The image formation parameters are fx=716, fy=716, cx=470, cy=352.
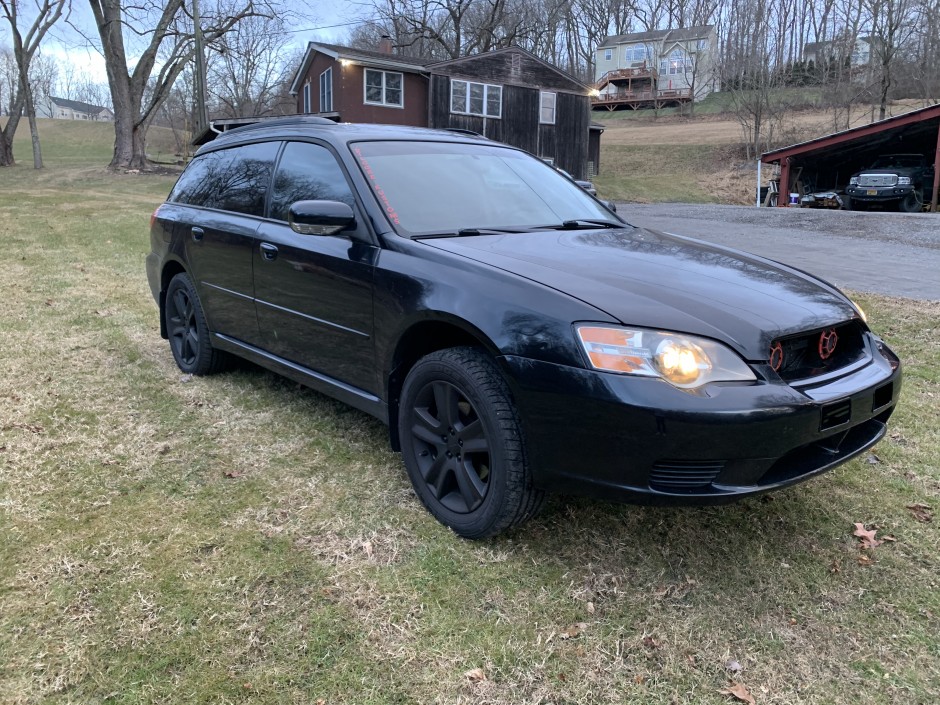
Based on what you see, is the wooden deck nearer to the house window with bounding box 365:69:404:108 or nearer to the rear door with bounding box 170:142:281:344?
the house window with bounding box 365:69:404:108

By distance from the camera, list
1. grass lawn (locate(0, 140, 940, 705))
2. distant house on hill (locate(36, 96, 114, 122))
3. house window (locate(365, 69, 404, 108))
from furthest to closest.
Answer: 1. distant house on hill (locate(36, 96, 114, 122))
2. house window (locate(365, 69, 404, 108))
3. grass lawn (locate(0, 140, 940, 705))

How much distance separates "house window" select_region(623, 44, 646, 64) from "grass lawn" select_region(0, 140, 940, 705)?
62.4m

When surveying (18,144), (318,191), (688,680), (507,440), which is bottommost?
(688,680)

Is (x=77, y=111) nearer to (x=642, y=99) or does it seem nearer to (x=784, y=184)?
(x=642, y=99)

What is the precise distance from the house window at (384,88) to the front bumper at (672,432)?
26980 millimetres

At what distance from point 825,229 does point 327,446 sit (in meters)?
14.2

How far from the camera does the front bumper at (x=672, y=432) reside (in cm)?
227

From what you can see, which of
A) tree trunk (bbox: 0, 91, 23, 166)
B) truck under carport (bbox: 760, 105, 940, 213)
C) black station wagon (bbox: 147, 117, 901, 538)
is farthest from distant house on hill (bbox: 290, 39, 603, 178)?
black station wagon (bbox: 147, 117, 901, 538)

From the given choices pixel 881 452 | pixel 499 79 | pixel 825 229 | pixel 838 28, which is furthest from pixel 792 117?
pixel 881 452

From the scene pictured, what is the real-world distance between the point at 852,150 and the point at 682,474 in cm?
2808

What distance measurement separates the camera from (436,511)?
9.78ft

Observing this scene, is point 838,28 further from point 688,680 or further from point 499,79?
point 688,680

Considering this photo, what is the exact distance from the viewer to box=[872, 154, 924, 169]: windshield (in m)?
23.0

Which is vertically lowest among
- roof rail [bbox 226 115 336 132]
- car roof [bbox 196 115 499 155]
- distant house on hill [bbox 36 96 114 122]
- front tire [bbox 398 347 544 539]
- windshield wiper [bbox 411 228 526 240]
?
front tire [bbox 398 347 544 539]
